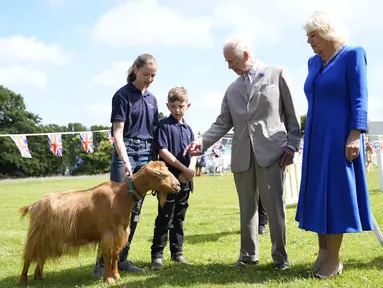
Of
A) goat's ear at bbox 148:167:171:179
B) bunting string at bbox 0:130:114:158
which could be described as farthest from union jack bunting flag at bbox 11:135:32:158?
goat's ear at bbox 148:167:171:179

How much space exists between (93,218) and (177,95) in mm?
1776

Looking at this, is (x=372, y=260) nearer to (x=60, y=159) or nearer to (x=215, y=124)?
(x=215, y=124)

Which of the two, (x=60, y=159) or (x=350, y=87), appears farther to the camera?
(x=60, y=159)

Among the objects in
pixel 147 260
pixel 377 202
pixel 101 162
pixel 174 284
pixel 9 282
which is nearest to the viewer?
pixel 174 284

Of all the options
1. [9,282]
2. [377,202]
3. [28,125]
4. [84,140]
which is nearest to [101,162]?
[28,125]

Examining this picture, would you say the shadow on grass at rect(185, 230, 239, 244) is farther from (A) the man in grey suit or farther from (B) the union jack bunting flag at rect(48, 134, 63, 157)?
(B) the union jack bunting flag at rect(48, 134, 63, 157)

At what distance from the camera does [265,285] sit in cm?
425

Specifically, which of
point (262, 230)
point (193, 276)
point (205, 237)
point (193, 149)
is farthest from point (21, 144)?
point (193, 276)

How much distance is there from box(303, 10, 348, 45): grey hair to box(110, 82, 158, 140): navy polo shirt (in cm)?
201

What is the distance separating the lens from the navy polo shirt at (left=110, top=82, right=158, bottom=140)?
4949 millimetres

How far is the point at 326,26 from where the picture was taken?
417 centimetres

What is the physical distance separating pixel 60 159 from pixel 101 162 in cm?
663

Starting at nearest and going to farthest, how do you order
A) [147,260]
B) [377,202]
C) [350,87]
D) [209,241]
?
[350,87] → [147,260] → [209,241] → [377,202]

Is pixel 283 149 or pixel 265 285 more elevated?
pixel 283 149
